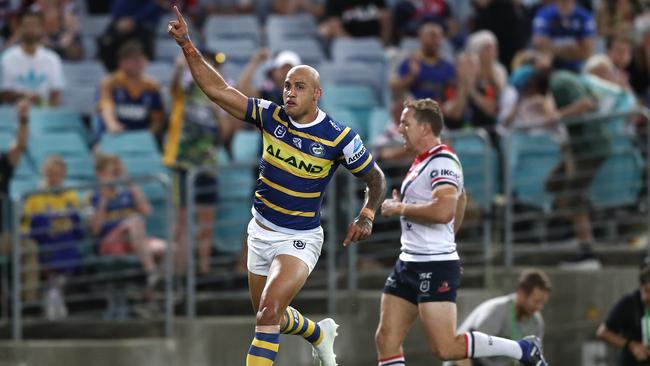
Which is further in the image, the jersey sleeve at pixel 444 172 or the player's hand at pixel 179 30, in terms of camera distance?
the jersey sleeve at pixel 444 172

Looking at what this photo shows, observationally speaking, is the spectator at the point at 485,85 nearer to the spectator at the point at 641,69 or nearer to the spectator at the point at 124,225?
the spectator at the point at 641,69

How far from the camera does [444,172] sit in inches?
436

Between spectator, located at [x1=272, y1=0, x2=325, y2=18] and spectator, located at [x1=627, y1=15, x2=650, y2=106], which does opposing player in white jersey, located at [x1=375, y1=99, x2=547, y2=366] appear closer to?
spectator, located at [x1=627, y1=15, x2=650, y2=106]

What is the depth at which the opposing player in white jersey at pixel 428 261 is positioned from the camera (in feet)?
36.5

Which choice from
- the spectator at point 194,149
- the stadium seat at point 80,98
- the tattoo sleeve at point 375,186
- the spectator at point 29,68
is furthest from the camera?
the stadium seat at point 80,98

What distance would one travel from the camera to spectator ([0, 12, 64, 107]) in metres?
16.2

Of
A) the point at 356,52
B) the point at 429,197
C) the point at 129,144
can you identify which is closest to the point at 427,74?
the point at 356,52

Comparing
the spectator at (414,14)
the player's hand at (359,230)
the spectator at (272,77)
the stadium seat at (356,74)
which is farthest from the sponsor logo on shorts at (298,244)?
the spectator at (414,14)

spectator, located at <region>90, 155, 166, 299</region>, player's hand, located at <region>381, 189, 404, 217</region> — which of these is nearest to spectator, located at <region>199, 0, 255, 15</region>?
spectator, located at <region>90, 155, 166, 299</region>

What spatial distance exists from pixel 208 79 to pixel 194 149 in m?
5.22

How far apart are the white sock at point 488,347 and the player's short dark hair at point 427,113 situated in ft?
5.14

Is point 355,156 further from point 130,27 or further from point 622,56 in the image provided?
point 622,56

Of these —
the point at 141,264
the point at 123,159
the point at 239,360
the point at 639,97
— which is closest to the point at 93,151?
the point at 123,159

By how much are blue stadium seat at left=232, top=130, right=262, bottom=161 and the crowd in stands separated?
0.13ft
